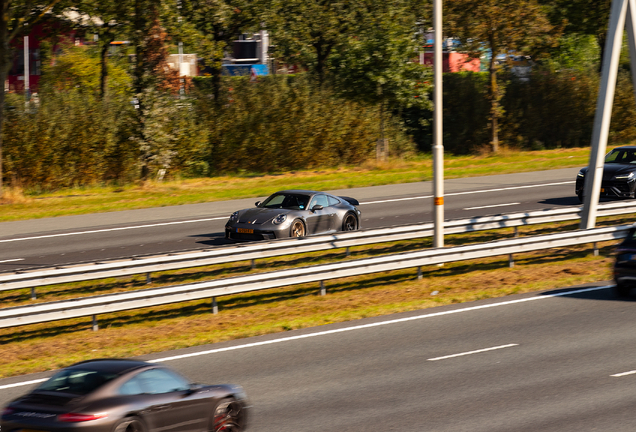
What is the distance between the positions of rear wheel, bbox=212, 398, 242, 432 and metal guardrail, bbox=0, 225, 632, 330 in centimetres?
546

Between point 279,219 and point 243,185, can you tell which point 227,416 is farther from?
point 243,185

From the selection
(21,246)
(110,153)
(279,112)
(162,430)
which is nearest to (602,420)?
(162,430)

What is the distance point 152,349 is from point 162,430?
4882mm

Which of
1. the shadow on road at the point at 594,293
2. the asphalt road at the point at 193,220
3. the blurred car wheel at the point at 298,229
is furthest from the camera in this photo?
the asphalt road at the point at 193,220

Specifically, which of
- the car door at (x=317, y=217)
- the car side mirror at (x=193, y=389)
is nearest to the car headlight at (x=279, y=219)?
the car door at (x=317, y=217)

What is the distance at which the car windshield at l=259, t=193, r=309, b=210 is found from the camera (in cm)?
2092

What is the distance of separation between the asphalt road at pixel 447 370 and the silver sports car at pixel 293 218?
580 centimetres

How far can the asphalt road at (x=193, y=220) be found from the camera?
67.7ft

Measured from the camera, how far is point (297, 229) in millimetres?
20188

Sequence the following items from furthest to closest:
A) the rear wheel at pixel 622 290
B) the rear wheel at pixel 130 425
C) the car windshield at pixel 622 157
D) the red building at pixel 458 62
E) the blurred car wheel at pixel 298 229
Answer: the red building at pixel 458 62
the car windshield at pixel 622 157
the blurred car wheel at pixel 298 229
the rear wheel at pixel 622 290
the rear wheel at pixel 130 425

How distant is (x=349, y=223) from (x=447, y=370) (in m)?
10.9

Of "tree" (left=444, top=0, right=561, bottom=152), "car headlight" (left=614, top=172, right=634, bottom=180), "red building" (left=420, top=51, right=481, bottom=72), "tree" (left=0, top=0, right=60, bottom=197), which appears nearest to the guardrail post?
"car headlight" (left=614, top=172, right=634, bottom=180)

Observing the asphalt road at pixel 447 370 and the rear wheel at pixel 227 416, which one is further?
the asphalt road at pixel 447 370

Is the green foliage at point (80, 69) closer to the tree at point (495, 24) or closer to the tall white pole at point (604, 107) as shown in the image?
the tree at point (495, 24)
